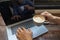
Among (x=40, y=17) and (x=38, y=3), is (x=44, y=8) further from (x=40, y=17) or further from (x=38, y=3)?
(x=40, y=17)

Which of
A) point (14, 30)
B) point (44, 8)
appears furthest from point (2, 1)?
point (44, 8)

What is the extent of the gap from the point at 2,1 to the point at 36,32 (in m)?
0.42

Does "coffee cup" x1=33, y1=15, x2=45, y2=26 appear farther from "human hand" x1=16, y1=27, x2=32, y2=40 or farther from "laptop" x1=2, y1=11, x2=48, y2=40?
"human hand" x1=16, y1=27, x2=32, y2=40

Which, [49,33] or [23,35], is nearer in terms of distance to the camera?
[23,35]

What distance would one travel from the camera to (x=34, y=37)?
51.4 inches

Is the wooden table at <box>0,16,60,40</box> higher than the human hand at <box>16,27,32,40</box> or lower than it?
lower

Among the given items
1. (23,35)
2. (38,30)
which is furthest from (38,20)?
(23,35)

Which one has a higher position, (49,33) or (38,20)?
(38,20)

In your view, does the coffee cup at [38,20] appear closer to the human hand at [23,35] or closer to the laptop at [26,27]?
the laptop at [26,27]

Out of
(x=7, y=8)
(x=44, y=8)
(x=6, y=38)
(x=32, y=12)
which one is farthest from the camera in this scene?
(x=44, y=8)

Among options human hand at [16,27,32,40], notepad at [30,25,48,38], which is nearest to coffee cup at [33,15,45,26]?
notepad at [30,25,48,38]

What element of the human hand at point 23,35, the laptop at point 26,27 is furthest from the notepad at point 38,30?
the human hand at point 23,35

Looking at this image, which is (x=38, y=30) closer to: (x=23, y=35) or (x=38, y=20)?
(x=38, y=20)

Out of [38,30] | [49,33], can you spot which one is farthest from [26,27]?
[49,33]
